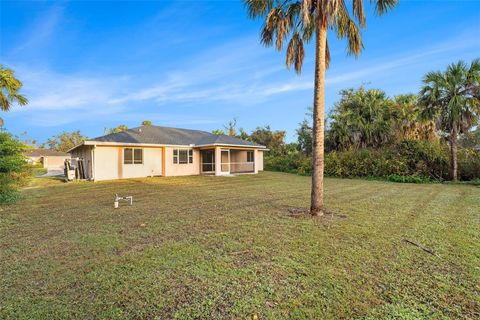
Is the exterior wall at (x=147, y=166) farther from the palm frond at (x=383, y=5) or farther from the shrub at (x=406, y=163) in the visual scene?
the palm frond at (x=383, y=5)

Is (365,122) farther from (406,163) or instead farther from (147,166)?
(147,166)

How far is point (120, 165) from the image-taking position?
16.3 metres

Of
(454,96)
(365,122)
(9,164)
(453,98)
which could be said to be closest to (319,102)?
(9,164)

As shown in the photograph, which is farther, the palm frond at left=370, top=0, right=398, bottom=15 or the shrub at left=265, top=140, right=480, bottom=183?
the shrub at left=265, top=140, right=480, bottom=183

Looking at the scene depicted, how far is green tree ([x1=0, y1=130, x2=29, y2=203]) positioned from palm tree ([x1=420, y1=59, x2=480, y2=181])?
19615 mm

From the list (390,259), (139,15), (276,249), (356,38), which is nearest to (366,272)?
(390,259)

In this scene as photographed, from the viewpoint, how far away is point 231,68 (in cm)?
1792

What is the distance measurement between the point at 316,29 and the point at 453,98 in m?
12.1

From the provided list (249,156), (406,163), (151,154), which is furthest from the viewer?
(249,156)

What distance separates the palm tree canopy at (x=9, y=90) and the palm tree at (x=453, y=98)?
21589mm

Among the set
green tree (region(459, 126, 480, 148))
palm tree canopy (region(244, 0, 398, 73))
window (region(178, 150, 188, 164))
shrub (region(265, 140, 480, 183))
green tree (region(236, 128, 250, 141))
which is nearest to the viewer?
palm tree canopy (region(244, 0, 398, 73))

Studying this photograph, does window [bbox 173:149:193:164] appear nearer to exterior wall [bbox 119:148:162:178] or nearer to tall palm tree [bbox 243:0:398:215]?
exterior wall [bbox 119:148:162:178]

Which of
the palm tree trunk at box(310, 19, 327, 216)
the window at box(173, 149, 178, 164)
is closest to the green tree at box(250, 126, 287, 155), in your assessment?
the window at box(173, 149, 178, 164)

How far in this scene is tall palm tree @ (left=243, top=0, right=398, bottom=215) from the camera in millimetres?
5918
